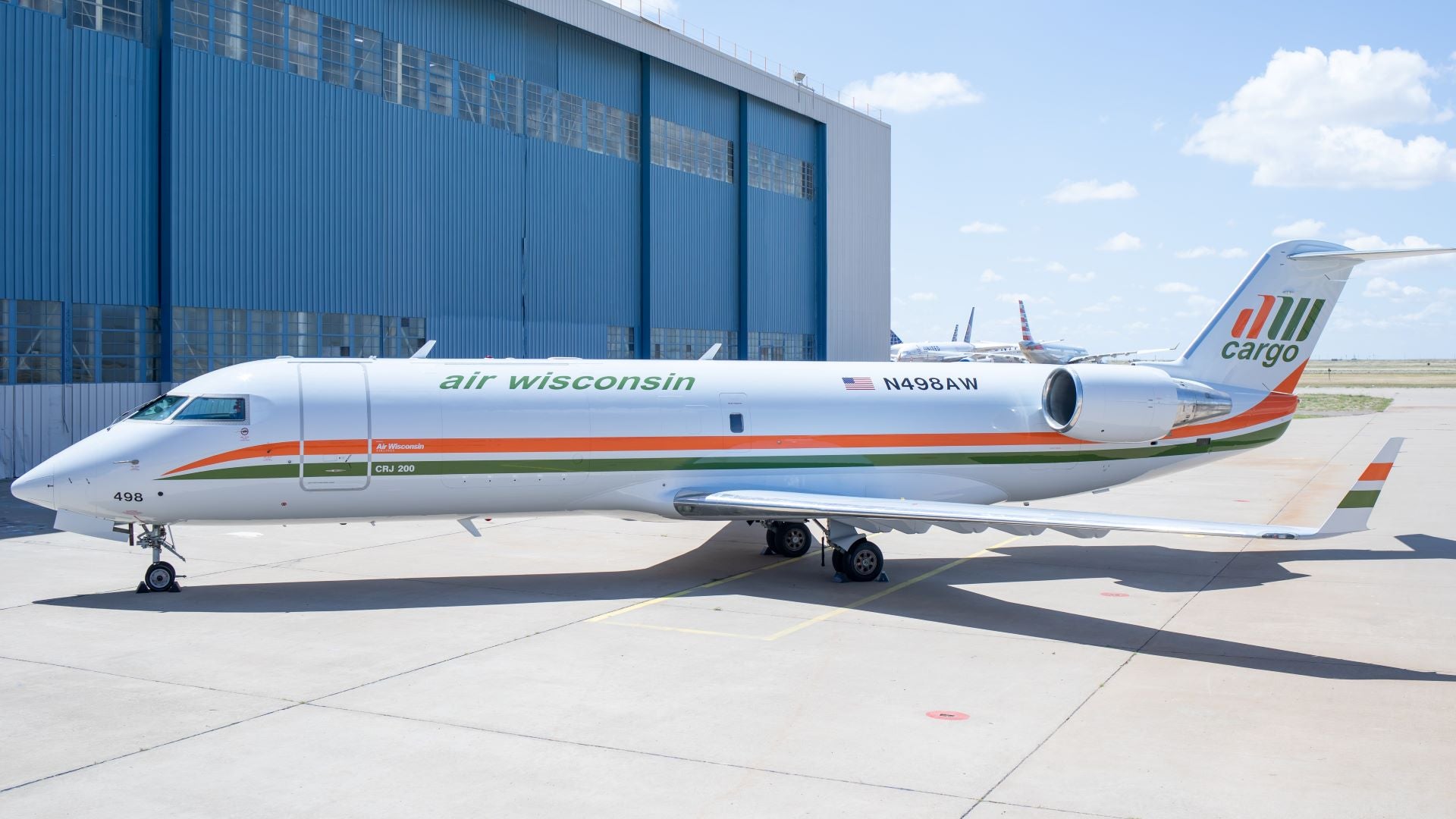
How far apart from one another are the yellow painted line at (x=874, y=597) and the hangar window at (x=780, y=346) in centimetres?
2468

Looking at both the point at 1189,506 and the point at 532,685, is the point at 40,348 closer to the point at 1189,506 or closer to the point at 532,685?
the point at 532,685

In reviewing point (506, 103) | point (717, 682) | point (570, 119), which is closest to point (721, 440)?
point (717, 682)

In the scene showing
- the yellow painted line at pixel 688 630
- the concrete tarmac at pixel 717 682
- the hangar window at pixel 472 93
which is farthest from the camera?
the hangar window at pixel 472 93

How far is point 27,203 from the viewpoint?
74.3 ft

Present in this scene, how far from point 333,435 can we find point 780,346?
3112 cm

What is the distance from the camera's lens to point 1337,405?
66812 mm

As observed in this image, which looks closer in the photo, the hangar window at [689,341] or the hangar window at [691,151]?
the hangar window at [689,341]

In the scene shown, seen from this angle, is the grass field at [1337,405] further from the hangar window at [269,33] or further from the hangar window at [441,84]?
the hangar window at [269,33]

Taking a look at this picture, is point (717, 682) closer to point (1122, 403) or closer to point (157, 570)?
point (157, 570)

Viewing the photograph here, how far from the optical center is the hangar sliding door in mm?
13703

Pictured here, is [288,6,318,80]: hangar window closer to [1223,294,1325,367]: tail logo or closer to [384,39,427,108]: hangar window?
[384,39,427,108]: hangar window

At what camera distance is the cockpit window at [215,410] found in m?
13.5

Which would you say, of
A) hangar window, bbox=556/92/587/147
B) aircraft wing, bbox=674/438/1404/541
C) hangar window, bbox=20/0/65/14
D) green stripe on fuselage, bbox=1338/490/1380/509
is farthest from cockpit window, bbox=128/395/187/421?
hangar window, bbox=556/92/587/147

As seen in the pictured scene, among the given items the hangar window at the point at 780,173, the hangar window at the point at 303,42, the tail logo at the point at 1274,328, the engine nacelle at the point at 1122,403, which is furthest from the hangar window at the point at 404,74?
the tail logo at the point at 1274,328
